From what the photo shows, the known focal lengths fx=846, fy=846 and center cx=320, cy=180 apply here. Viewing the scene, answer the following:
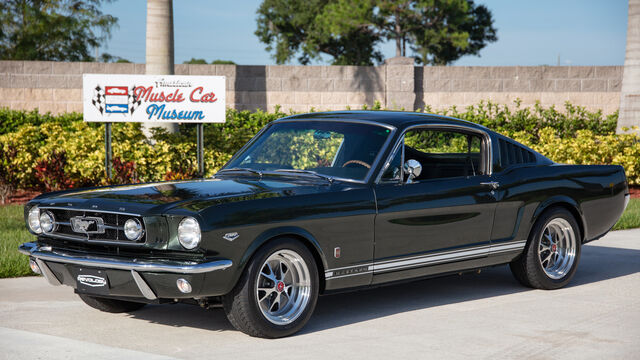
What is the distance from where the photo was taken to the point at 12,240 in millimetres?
9758

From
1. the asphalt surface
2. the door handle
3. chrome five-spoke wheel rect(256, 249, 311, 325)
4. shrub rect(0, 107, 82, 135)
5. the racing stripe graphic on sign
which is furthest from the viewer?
shrub rect(0, 107, 82, 135)

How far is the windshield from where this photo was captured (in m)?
6.66

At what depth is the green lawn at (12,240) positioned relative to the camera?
8328 millimetres

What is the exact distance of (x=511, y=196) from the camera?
291 inches

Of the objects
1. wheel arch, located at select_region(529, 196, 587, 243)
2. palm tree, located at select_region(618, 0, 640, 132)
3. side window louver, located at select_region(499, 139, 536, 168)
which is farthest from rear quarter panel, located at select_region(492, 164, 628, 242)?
palm tree, located at select_region(618, 0, 640, 132)

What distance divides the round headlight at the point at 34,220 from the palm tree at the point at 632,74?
14193 millimetres

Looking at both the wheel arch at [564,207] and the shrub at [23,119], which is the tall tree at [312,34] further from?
the wheel arch at [564,207]

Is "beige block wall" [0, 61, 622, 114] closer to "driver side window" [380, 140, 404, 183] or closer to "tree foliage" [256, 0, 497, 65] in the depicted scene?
"driver side window" [380, 140, 404, 183]

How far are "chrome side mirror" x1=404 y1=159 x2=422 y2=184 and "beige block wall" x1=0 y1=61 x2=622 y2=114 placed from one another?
12733 mm

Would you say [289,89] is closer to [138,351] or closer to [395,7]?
[138,351]

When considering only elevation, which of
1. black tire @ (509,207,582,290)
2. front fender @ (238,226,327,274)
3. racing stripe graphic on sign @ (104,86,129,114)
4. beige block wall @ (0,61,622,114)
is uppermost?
beige block wall @ (0,61,622,114)

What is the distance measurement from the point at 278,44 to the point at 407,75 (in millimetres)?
40995

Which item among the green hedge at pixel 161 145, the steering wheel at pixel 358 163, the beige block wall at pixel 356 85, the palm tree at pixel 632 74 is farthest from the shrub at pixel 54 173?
the palm tree at pixel 632 74

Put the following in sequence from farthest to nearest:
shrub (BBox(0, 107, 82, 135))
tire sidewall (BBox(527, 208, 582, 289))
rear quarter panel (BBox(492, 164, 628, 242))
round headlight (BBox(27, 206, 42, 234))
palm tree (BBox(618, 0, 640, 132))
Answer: palm tree (BBox(618, 0, 640, 132)) → shrub (BBox(0, 107, 82, 135)) → tire sidewall (BBox(527, 208, 582, 289)) → rear quarter panel (BBox(492, 164, 628, 242)) → round headlight (BBox(27, 206, 42, 234))
